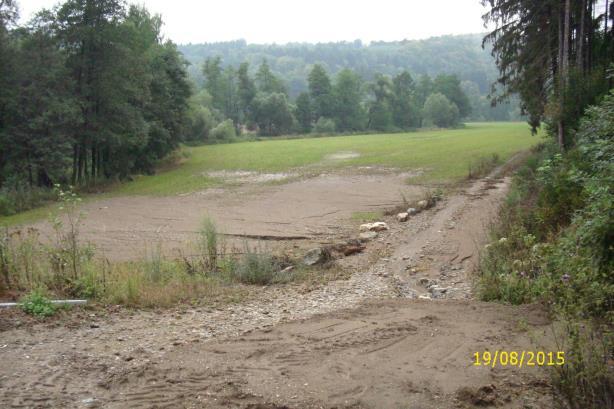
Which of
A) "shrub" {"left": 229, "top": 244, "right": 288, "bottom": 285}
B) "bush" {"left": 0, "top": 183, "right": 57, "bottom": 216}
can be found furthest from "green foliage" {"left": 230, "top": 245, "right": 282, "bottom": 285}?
"bush" {"left": 0, "top": 183, "right": 57, "bottom": 216}

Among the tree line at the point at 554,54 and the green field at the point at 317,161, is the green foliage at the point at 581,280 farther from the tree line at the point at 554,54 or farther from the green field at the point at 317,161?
the green field at the point at 317,161

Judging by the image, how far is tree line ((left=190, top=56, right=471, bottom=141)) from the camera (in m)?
104

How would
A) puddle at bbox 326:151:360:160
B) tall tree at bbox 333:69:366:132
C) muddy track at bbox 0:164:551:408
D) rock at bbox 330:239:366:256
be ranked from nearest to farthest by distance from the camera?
muddy track at bbox 0:164:551:408, rock at bbox 330:239:366:256, puddle at bbox 326:151:360:160, tall tree at bbox 333:69:366:132

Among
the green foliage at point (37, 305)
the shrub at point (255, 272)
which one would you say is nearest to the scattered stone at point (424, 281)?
the shrub at point (255, 272)

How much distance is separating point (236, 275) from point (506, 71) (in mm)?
26173

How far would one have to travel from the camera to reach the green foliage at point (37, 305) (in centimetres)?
736

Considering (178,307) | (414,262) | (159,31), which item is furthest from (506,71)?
(159,31)

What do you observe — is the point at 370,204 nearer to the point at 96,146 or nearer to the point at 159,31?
the point at 96,146

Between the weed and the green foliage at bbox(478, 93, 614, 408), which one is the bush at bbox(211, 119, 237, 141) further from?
the green foliage at bbox(478, 93, 614, 408)

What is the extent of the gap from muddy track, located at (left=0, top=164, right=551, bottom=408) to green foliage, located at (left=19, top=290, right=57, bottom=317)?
45cm

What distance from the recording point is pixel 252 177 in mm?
40781

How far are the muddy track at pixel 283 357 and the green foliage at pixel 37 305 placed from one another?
0.45m

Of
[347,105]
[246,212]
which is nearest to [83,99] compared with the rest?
[246,212]

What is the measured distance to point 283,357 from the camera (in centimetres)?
594
